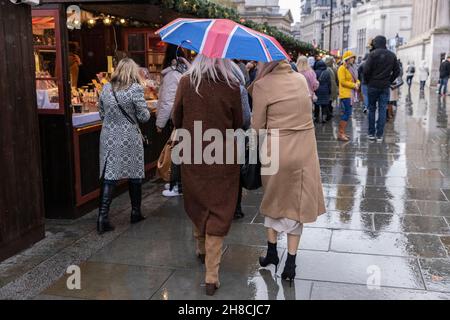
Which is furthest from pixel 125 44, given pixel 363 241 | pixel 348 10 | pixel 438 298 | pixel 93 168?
pixel 348 10

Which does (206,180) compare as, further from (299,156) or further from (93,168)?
(93,168)

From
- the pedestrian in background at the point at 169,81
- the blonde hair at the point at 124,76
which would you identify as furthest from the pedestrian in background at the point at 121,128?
the pedestrian in background at the point at 169,81

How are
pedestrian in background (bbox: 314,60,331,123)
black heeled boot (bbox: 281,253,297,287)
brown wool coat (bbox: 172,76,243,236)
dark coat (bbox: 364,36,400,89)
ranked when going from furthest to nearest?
1. pedestrian in background (bbox: 314,60,331,123)
2. dark coat (bbox: 364,36,400,89)
3. black heeled boot (bbox: 281,253,297,287)
4. brown wool coat (bbox: 172,76,243,236)

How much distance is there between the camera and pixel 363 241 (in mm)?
5250

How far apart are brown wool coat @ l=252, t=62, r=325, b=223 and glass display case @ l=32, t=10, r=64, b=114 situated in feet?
8.93

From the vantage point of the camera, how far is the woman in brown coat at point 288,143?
4.01 m

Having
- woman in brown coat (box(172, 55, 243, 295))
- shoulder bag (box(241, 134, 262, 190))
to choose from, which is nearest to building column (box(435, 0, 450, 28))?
shoulder bag (box(241, 134, 262, 190))

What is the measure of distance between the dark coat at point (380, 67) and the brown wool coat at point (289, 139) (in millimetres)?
7369

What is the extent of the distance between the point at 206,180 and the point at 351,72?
9051 millimetres

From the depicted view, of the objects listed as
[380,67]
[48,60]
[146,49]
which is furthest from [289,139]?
[380,67]

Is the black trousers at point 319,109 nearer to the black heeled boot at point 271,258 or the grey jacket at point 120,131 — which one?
the grey jacket at point 120,131

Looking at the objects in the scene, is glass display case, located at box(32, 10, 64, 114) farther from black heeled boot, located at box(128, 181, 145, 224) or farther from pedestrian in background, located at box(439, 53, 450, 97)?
pedestrian in background, located at box(439, 53, 450, 97)

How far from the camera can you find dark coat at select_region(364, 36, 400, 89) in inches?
427

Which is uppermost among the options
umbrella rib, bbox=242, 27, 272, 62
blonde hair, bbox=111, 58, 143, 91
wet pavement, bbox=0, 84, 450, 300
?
umbrella rib, bbox=242, 27, 272, 62
